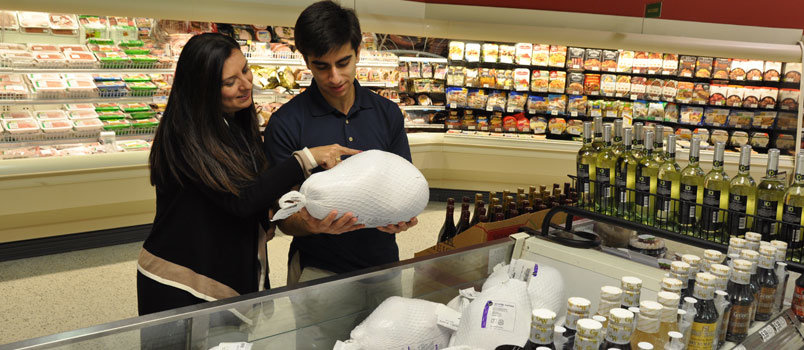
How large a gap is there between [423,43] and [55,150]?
12.0ft

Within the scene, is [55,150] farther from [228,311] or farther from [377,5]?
[228,311]

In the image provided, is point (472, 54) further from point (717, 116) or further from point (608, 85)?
point (717, 116)

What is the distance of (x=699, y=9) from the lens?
6.46m

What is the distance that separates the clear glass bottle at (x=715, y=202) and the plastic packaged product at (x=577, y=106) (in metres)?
4.94

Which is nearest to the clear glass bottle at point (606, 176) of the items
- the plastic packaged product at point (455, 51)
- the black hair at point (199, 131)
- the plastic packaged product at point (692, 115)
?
the black hair at point (199, 131)

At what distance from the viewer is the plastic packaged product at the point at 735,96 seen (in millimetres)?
6750

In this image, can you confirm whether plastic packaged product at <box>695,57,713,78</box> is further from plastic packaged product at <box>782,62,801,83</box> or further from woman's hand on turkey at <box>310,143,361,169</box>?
woman's hand on turkey at <box>310,143,361,169</box>

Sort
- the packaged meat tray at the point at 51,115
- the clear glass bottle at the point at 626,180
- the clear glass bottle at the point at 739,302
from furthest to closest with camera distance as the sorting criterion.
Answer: the packaged meat tray at the point at 51,115, the clear glass bottle at the point at 626,180, the clear glass bottle at the point at 739,302

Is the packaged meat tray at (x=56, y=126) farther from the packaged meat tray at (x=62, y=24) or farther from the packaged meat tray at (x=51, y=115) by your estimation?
the packaged meat tray at (x=62, y=24)

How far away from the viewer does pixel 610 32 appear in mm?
6141

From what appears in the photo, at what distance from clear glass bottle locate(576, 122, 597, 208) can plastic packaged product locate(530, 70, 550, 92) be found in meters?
4.72

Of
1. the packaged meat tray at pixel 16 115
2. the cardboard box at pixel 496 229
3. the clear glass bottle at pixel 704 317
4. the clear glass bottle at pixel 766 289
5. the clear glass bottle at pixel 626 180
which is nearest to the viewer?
the clear glass bottle at pixel 704 317

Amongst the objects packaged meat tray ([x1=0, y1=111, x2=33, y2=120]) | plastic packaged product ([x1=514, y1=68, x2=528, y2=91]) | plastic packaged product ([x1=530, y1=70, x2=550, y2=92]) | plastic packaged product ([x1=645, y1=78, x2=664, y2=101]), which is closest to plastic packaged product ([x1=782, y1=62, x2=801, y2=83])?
plastic packaged product ([x1=645, y1=78, x2=664, y2=101])

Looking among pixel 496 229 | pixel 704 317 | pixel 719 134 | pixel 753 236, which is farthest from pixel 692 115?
pixel 704 317
